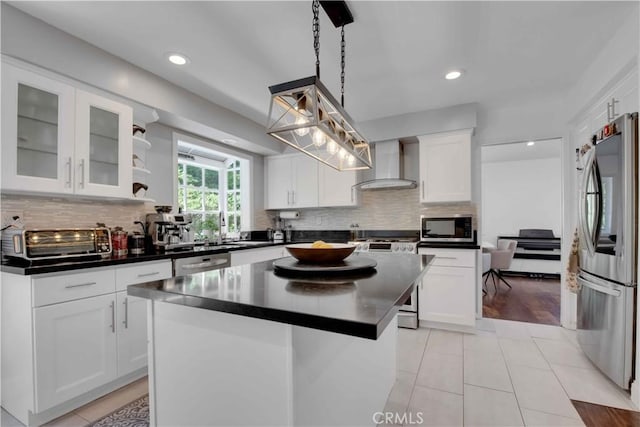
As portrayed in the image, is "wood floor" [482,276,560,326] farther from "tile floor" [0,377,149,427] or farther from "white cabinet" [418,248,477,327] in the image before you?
"tile floor" [0,377,149,427]

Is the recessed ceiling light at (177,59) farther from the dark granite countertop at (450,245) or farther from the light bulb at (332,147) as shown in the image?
the dark granite countertop at (450,245)

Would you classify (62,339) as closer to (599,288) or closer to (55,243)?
(55,243)

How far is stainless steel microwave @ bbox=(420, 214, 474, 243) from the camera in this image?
11.1ft

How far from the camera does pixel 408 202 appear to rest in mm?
3957

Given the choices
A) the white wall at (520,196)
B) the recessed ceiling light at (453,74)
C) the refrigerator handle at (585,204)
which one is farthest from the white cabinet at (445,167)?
the white wall at (520,196)

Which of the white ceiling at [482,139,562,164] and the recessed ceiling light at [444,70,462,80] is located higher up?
the recessed ceiling light at [444,70,462,80]

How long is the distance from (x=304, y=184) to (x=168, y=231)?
6.70 ft

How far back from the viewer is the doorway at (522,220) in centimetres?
518

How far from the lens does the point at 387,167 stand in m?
3.80

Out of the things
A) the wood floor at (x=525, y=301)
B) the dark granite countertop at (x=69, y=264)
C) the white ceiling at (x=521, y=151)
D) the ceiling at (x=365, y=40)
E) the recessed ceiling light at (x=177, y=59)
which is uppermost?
the ceiling at (x=365, y=40)

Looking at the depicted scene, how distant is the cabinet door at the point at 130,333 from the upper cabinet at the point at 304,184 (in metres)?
2.54

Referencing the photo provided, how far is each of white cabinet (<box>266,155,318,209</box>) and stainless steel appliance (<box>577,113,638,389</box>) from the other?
2.90 meters

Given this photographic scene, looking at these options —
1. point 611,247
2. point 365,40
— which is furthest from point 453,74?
point 611,247

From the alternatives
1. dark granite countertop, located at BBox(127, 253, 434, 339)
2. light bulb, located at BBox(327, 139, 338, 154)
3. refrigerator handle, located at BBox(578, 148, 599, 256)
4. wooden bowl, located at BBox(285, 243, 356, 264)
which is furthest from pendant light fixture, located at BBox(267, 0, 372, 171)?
refrigerator handle, located at BBox(578, 148, 599, 256)
